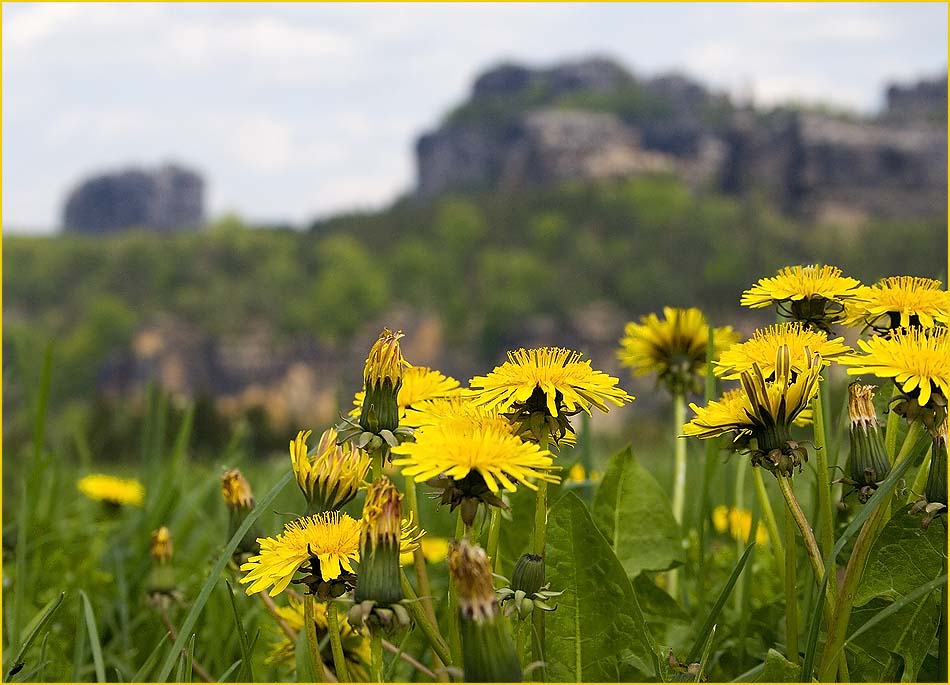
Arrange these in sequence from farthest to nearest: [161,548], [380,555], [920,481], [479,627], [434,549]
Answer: [434,549], [161,548], [920,481], [380,555], [479,627]

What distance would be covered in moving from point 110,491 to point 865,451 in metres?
1.90

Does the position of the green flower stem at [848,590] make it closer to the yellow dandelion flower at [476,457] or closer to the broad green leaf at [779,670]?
the broad green leaf at [779,670]

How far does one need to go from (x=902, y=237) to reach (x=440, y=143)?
1747 inches

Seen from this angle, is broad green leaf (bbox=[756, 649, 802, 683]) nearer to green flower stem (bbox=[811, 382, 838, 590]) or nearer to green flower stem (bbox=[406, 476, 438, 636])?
green flower stem (bbox=[811, 382, 838, 590])

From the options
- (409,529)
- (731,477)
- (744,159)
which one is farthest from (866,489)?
(744,159)

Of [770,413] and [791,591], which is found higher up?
[770,413]

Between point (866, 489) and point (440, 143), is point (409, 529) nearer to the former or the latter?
point (866, 489)

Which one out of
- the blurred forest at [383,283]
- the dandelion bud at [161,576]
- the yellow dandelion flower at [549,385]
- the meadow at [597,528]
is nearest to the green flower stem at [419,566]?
the meadow at [597,528]

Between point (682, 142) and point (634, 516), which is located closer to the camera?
point (634, 516)

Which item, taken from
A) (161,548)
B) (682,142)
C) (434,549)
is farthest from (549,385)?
(682,142)

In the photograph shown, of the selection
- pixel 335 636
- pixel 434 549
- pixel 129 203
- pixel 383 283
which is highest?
pixel 129 203

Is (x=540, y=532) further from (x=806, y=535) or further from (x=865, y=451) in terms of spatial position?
(x=865, y=451)

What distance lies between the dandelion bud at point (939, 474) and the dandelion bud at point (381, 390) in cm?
48

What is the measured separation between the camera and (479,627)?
1.77ft
